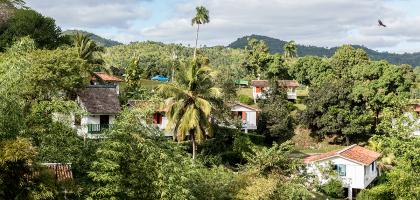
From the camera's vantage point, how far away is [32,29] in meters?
40.8

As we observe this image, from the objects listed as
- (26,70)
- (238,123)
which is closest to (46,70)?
(26,70)

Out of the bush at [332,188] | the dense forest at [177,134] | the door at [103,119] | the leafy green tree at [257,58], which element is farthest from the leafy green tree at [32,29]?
the leafy green tree at [257,58]

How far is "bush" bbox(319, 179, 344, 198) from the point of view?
114ft

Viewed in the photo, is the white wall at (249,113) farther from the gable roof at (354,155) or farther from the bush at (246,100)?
the gable roof at (354,155)

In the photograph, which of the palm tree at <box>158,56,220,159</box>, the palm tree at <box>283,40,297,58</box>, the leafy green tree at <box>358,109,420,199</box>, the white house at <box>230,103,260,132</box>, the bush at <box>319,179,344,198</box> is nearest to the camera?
the leafy green tree at <box>358,109,420,199</box>

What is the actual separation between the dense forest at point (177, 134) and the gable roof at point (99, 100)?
1.17 metres

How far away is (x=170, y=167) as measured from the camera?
62.1 ft

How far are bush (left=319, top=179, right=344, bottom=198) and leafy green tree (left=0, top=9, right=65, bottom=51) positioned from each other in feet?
80.4

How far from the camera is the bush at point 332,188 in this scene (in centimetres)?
3466

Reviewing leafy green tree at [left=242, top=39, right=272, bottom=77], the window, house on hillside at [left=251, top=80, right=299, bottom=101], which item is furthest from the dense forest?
leafy green tree at [left=242, top=39, right=272, bottom=77]

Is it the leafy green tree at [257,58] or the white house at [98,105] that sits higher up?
the leafy green tree at [257,58]

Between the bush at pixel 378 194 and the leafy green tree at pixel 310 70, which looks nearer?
the bush at pixel 378 194

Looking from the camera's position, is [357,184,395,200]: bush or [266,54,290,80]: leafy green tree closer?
[357,184,395,200]: bush

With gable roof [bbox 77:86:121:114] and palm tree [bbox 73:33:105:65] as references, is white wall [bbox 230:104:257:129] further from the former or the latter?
gable roof [bbox 77:86:121:114]
